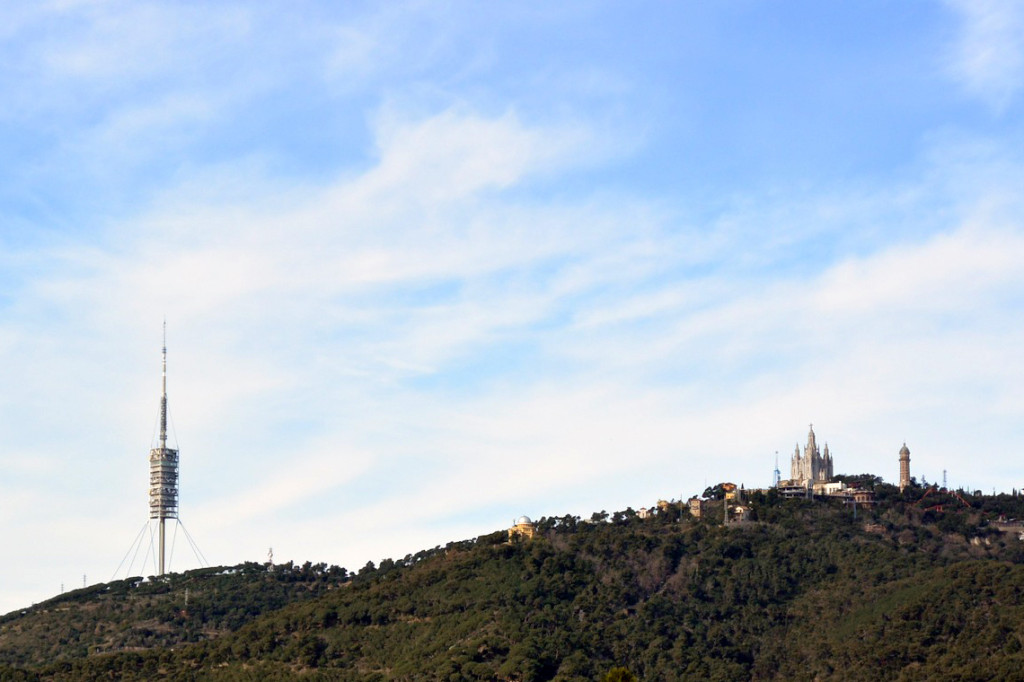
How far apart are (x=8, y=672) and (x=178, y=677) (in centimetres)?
1735

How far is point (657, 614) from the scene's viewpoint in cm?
15900

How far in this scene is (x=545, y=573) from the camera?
535 feet

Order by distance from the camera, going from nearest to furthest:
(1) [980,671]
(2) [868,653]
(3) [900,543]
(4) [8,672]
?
(1) [980,671] → (2) [868,653] → (4) [8,672] → (3) [900,543]

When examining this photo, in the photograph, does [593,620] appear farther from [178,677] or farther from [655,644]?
[178,677]

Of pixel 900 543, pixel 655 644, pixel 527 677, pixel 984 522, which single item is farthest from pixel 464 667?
pixel 984 522

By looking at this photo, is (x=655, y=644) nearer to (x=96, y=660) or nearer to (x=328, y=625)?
(x=328, y=625)

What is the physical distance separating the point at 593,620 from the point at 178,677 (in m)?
41.0

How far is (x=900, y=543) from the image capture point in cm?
17750

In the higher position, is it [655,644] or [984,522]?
[984,522]

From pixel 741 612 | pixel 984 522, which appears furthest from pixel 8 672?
pixel 984 522

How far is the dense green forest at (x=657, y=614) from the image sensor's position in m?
140

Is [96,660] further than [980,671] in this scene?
Yes

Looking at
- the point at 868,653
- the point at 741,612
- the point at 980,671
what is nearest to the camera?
the point at 980,671

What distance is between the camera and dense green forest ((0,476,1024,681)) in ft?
461
